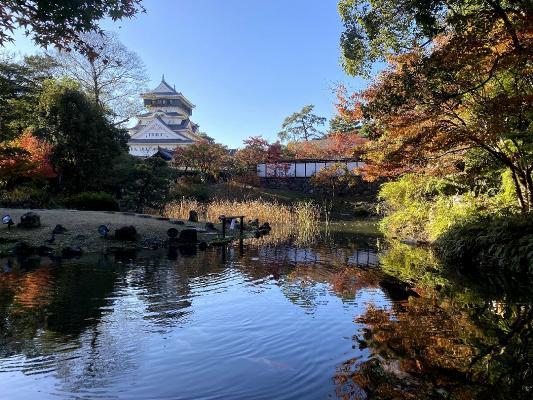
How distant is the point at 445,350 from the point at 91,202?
16075mm

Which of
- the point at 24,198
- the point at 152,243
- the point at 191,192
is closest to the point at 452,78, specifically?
the point at 152,243

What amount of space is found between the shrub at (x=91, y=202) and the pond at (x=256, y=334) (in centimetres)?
914

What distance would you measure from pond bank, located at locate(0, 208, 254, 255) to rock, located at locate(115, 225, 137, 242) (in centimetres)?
11

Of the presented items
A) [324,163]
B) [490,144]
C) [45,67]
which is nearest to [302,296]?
[490,144]

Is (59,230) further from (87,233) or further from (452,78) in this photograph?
(452,78)

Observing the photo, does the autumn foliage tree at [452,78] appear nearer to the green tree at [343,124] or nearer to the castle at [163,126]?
the green tree at [343,124]

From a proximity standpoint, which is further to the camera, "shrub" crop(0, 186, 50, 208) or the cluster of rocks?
"shrub" crop(0, 186, 50, 208)

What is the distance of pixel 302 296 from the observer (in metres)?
7.05

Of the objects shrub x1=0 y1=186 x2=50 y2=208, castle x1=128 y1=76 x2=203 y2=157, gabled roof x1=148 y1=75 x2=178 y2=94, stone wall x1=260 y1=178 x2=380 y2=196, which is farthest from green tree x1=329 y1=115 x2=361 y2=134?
gabled roof x1=148 y1=75 x2=178 y2=94

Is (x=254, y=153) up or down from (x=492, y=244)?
up

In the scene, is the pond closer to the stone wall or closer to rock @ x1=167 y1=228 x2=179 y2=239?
rock @ x1=167 y1=228 x2=179 y2=239

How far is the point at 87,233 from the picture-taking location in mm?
12234

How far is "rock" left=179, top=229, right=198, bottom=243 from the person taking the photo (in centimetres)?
1329

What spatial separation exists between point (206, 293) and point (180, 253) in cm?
478
